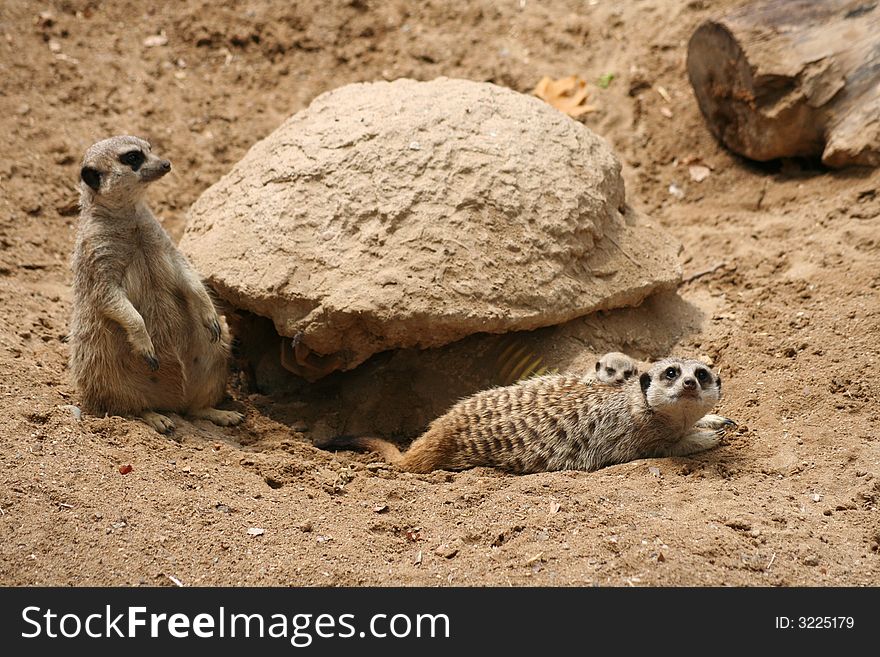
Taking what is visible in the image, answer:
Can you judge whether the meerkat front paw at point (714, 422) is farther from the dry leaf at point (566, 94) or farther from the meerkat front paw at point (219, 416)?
the dry leaf at point (566, 94)

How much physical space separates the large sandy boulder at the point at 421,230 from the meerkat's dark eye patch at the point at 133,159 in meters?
0.60

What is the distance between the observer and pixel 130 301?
12.9 ft

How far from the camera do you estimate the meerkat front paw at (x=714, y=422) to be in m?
3.86

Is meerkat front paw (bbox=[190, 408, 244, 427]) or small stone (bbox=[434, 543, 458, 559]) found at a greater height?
meerkat front paw (bbox=[190, 408, 244, 427])

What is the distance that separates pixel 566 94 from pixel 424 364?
2.50m

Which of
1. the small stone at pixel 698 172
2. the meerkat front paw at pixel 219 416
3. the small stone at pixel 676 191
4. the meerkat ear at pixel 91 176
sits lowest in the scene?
the meerkat front paw at pixel 219 416

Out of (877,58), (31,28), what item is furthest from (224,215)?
(877,58)

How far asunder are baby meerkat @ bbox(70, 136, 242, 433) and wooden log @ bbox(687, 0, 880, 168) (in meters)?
3.14

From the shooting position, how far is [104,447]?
352 centimetres

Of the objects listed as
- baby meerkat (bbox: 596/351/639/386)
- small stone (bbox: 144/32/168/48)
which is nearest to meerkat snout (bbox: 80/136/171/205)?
baby meerkat (bbox: 596/351/639/386)

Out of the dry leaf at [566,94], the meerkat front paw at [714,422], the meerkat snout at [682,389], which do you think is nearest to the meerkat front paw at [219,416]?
the meerkat snout at [682,389]

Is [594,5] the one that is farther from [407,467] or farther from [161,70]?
[407,467]

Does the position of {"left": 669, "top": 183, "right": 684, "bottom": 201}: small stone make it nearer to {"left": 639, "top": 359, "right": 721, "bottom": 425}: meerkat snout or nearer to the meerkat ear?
{"left": 639, "top": 359, "right": 721, "bottom": 425}: meerkat snout

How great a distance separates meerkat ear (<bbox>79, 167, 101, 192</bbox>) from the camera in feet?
12.2
